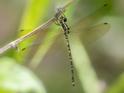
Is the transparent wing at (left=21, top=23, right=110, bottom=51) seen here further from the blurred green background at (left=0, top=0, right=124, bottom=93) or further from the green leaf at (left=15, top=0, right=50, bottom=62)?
the green leaf at (left=15, top=0, right=50, bottom=62)

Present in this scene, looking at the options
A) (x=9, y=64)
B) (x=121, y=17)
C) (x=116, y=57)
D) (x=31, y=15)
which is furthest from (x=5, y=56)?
(x=116, y=57)

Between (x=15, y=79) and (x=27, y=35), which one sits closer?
(x=15, y=79)

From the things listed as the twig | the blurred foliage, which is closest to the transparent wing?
Answer: the twig

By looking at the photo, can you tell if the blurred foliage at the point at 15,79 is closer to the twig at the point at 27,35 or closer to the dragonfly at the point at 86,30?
the twig at the point at 27,35

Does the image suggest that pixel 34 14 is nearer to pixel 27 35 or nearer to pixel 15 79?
pixel 27 35

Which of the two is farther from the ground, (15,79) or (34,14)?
(34,14)

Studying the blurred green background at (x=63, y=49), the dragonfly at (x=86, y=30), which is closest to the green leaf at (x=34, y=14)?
the blurred green background at (x=63, y=49)

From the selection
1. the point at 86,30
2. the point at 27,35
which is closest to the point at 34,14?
the point at 27,35

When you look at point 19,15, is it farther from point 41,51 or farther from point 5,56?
point 5,56
